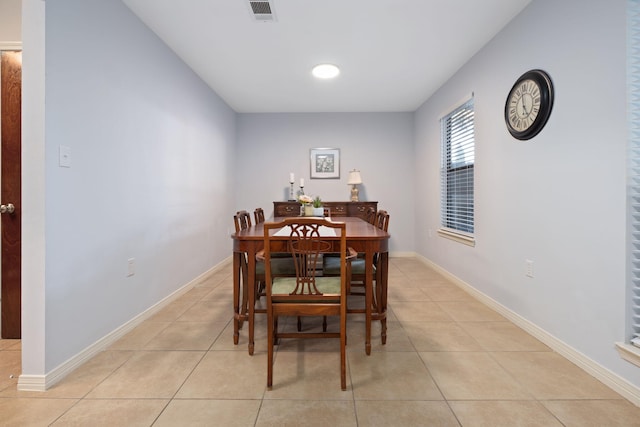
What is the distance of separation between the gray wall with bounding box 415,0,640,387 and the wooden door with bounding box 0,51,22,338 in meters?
3.62

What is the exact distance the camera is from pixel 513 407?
1373 mm

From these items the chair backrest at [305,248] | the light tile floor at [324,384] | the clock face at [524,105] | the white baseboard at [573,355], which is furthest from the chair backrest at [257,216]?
the clock face at [524,105]

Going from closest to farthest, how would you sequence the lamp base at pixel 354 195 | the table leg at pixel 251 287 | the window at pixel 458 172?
the table leg at pixel 251 287, the window at pixel 458 172, the lamp base at pixel 354 195

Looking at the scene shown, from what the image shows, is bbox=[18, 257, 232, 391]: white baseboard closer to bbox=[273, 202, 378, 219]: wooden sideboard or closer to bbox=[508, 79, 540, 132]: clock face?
bbox=[273, 202, 378, 219]: wooden sideboard

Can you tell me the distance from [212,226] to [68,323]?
2.30 meters

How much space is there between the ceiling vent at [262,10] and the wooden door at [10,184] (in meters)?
1.66

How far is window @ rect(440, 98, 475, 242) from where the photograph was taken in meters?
3.12

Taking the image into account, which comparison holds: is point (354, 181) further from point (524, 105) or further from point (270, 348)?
point (270, 348)

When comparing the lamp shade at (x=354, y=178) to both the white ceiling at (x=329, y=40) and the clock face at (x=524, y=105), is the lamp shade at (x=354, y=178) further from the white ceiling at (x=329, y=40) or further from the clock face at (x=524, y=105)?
the clock face at (x=524, y=105)

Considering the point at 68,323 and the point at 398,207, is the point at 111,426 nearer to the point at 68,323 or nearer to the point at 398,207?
the point at 68,323

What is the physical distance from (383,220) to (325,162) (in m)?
2.66

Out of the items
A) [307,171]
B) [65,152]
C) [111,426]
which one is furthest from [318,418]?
[307,171]

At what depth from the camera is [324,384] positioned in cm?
154

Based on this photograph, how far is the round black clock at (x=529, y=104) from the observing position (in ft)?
6.41
